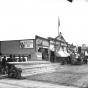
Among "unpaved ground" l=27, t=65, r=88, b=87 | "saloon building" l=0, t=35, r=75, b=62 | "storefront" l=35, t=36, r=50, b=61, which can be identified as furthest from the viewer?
"storefront" l=35, t=36, r=50, b=61

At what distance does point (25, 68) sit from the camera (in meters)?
11.4

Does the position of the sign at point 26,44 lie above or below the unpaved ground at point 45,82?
above

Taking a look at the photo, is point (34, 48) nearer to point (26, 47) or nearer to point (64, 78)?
point (26, 47)

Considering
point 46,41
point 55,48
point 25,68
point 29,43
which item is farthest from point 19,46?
point 25,68

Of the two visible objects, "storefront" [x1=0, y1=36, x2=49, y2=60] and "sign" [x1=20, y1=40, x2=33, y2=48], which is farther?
"sign" [x1=20, y1=40, x2=33, y2=48]

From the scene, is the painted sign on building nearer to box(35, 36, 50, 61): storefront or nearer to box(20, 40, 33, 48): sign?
box(35, 36, 50, 61): storefront

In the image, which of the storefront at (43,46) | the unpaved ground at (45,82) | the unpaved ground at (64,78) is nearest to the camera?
the unpaved ground at (45,82)

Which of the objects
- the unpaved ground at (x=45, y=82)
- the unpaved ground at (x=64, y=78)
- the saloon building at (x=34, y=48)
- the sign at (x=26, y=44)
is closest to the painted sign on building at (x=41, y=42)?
the saloon building at (x=34, y=48)

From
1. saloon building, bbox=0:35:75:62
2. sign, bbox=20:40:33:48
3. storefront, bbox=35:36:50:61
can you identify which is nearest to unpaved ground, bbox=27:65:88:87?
saloon building, bbox=0:35:75:62

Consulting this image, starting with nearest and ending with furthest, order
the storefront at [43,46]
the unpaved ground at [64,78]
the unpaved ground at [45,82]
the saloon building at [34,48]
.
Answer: the unpaved ground at [45,82] → the unpaved ground at [64,78] → the saloon building at [34,48] → the storefront at [43,46]

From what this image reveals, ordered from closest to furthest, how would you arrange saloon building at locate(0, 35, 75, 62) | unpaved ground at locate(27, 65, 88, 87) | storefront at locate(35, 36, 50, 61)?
unpaved ground at locate(27, 65, 88, 87) < saloon building at locate(0, 35, 75, 62) < storefront at locate(35, 36, 50, 61)

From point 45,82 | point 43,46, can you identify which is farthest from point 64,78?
point 43,46

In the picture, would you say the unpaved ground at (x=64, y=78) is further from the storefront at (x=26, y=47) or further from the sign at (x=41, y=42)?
the sign at (x=41, y=42)

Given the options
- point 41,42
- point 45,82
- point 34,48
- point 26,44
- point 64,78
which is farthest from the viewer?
point 41,42
